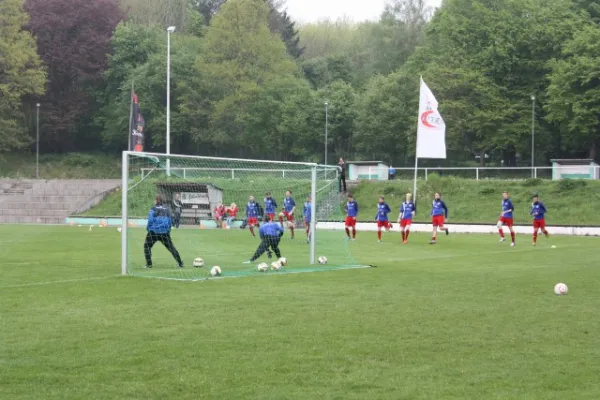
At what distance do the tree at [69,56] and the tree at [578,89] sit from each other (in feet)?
132

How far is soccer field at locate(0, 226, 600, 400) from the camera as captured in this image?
24.7ft

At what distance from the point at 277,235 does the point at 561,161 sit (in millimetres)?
32164

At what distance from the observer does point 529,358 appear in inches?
343

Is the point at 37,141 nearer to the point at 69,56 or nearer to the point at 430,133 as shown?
the point at 69,56

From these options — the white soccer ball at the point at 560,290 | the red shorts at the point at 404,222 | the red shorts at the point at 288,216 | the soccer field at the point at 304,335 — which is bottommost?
the soccer field at the point at 304,335

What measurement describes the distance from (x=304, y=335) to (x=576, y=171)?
40230mm

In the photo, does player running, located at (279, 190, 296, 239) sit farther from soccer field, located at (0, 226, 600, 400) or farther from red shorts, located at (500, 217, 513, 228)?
soccer field, located at (0, 226, 600, 400)

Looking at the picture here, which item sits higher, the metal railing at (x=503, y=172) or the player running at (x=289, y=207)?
the metal railing at (x=503, y=172)

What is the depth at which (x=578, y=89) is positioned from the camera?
53.5 metres

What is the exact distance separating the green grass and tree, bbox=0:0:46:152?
1276 inches

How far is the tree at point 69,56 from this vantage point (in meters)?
71.3

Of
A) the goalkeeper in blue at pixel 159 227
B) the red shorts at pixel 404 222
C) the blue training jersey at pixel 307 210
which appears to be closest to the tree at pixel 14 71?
the blue training jersey at pixel 307 210

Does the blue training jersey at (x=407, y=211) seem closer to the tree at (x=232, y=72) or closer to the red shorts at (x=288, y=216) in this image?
the red shorts at (x=288, y=216)

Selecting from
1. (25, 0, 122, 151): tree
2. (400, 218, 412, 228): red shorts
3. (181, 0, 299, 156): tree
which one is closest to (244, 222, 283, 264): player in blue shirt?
(400, 218, 412, 228): red shorts
